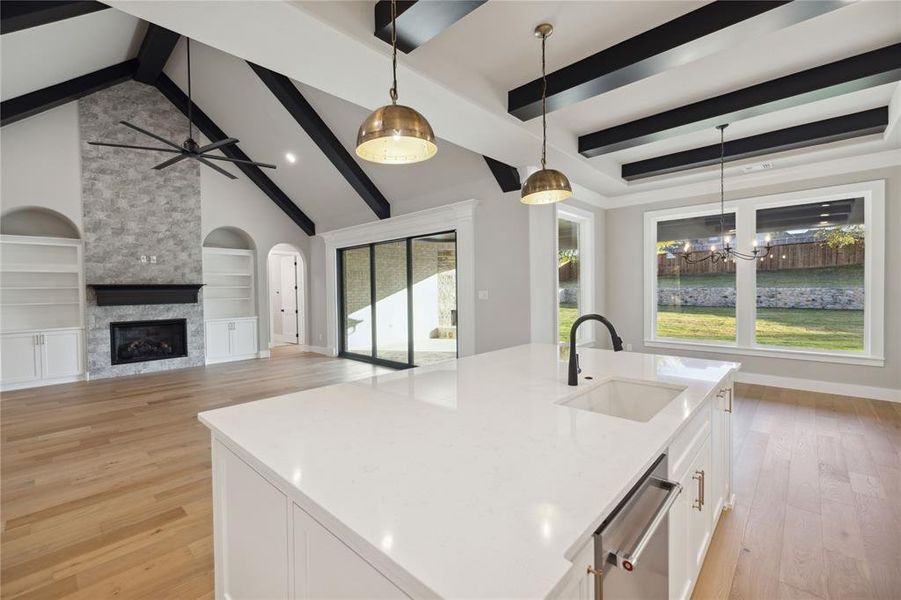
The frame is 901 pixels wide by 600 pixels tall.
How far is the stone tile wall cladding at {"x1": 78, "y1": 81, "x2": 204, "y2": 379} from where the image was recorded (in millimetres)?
5707

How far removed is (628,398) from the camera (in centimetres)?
196

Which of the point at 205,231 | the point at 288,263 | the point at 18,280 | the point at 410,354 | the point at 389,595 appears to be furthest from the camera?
the point at 288,263

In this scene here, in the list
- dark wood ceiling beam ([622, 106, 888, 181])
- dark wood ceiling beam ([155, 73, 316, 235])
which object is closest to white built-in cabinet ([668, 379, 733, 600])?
dark wood ceiling beam ([622, 106, 888, 181])

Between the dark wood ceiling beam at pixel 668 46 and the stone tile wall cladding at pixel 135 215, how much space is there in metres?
6.21

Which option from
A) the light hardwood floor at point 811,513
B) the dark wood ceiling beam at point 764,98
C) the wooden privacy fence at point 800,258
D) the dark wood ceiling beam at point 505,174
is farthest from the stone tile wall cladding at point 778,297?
the dark wood ceiling beam at point 505,174

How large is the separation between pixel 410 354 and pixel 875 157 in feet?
20.1

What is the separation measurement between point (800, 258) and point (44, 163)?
10.1m

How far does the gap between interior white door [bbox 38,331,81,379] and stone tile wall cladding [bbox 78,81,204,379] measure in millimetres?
148

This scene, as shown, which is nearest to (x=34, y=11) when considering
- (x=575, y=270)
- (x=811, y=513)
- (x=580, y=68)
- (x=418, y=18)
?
(x=418, y=18)

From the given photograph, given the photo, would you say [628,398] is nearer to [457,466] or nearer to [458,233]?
[457,466]

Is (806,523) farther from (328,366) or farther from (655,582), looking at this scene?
(328,366)

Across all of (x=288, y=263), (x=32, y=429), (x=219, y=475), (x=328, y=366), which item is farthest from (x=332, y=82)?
(x=288, y=263)

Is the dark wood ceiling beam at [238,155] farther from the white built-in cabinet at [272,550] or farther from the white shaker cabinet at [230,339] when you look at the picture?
the white built-in cabinet at [272,550]

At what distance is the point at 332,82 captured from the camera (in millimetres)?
2566
